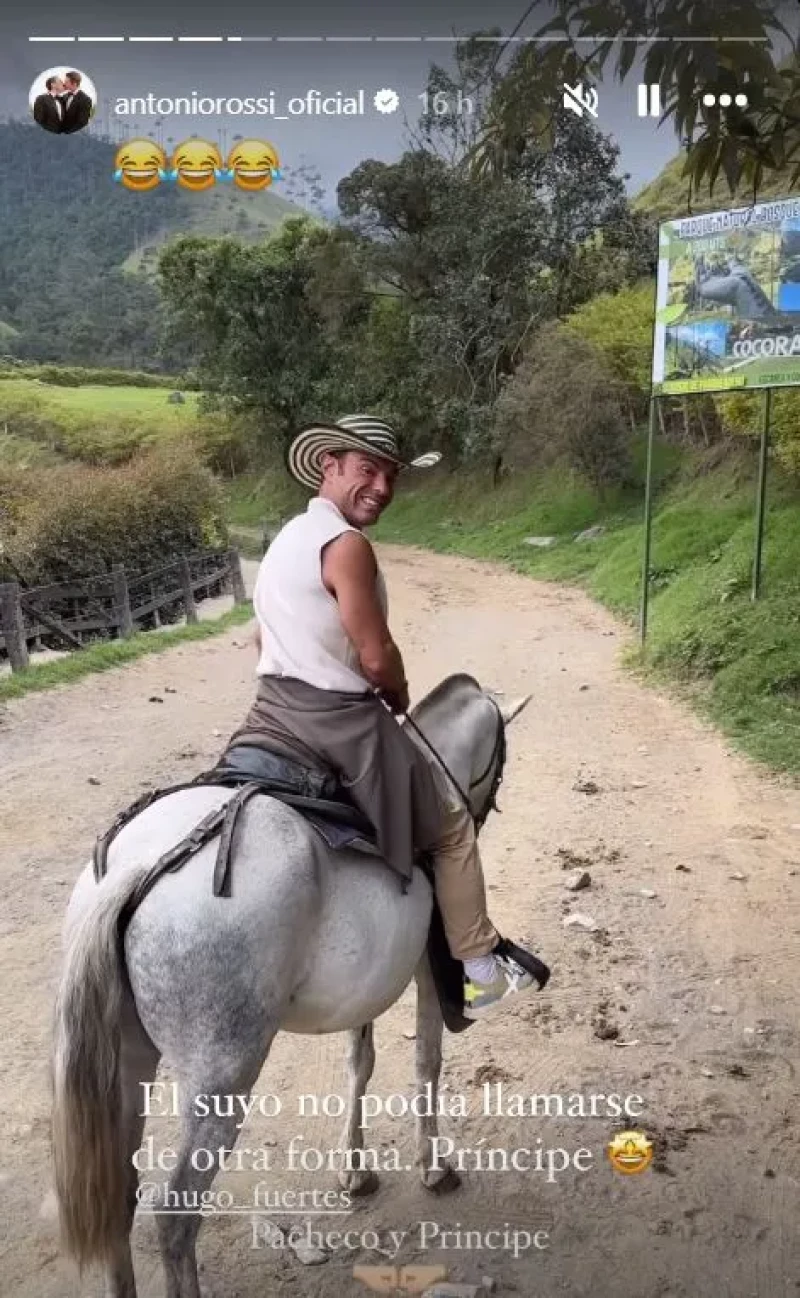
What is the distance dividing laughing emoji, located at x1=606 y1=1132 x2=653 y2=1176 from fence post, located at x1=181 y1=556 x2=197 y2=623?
227 inches

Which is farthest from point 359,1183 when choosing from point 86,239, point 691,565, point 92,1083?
point 691,565

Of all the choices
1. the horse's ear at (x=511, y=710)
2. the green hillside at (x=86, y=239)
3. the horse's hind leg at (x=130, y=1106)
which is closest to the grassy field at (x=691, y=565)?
the green hillside at (x=86, y=239)

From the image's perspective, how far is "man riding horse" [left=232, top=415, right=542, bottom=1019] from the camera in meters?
2.01

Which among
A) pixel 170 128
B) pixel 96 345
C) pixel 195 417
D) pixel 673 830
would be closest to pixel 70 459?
pixel 195 417

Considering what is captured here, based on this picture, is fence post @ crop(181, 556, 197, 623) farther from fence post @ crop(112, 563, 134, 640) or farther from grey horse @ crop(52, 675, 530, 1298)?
grey horse @ crop(52, 675, 530, 1298)

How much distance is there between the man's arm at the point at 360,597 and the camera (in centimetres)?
198

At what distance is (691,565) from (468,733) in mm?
5778

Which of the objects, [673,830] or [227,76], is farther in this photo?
[673,830]

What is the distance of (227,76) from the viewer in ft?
6.48

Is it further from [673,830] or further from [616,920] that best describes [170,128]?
[673,830]

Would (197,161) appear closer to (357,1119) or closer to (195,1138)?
(195,1138)

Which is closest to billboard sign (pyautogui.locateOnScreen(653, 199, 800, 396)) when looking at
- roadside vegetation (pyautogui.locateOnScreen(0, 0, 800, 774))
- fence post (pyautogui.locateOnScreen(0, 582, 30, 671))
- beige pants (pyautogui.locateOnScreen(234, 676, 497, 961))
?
roadside vegetation (pyautogui.locateOnScreen(0, 0, 800, 774))

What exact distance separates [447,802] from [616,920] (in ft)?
6.53

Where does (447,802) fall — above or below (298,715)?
below
